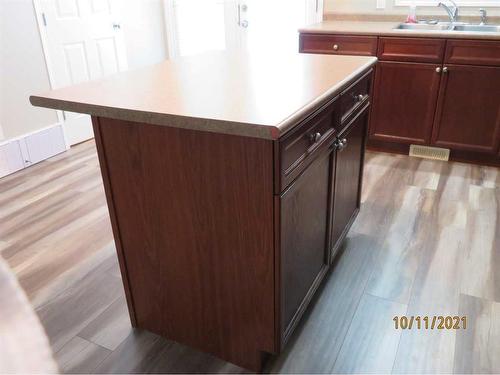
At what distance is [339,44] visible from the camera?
311 centimetres

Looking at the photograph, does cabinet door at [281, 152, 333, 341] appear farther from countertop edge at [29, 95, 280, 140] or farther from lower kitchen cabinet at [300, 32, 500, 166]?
lower kitchen cabinet at [300, 32, 500, 166]

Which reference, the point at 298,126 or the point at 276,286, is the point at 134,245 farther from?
the point at 298,126

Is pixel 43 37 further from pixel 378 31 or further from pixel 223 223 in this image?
pixel 223 223

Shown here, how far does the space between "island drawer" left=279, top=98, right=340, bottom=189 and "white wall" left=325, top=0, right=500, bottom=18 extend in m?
2.38

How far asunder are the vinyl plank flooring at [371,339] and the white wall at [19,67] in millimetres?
2724

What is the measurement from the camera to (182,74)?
162 cm

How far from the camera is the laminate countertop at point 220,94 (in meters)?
1.08

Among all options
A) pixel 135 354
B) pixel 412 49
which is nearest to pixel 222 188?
pixel 135 354

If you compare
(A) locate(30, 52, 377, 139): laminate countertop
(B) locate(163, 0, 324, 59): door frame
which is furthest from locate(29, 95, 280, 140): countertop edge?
(B) locate(163, 0, 324, 59): door frame

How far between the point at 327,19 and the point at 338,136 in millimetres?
2490

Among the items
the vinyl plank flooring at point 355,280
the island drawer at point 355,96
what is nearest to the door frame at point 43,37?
the vinyl plank flooring at point 355,280

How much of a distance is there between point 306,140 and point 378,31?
2.06m

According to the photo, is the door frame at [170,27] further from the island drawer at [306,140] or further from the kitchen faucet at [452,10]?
the island drawer at [306,140]

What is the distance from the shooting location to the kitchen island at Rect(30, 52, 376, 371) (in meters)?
1.14
